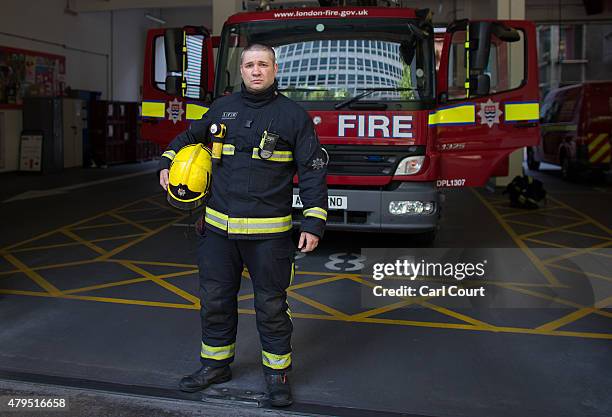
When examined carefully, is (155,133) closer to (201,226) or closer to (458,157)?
(458,157)

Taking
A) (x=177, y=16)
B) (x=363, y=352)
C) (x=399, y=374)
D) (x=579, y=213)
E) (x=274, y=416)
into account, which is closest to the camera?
(x=274, y=416)

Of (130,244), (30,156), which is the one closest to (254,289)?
(130,244)

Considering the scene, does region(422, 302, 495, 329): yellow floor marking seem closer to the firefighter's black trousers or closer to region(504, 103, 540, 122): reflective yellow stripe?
the firefighter's black trousers

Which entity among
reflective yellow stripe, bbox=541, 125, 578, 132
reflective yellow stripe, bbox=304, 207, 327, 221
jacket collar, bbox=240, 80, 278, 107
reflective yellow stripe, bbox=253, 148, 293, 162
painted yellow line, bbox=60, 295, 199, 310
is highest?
reflective yellow stripe, bbox=541, 125, 578, 132

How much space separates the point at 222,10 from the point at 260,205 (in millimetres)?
11968

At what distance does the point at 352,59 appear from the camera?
21.4ft

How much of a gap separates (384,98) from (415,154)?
601 millimetres

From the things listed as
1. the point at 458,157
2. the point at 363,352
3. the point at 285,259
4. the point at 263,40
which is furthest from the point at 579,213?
the point at 285,259

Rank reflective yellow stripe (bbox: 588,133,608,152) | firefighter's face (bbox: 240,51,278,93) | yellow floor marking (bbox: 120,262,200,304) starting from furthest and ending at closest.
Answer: reflective yellow stripe (bbox: 588,133,608,152), yellow floor marking (bbox: 120,262,200,304), firefighter's face (bbox: 240,51,278,93)

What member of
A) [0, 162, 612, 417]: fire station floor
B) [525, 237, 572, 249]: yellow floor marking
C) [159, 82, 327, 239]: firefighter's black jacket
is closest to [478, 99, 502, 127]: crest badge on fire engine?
[0, 162, 612, 417]: fire station floor

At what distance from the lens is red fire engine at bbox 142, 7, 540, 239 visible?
254 inches

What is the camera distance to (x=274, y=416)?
3.37m

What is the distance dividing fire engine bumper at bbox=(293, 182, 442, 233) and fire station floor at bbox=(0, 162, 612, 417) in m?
0.49

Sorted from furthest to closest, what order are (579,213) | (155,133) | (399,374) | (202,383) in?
(579,213), (155,133), (399,374), (202,383)
